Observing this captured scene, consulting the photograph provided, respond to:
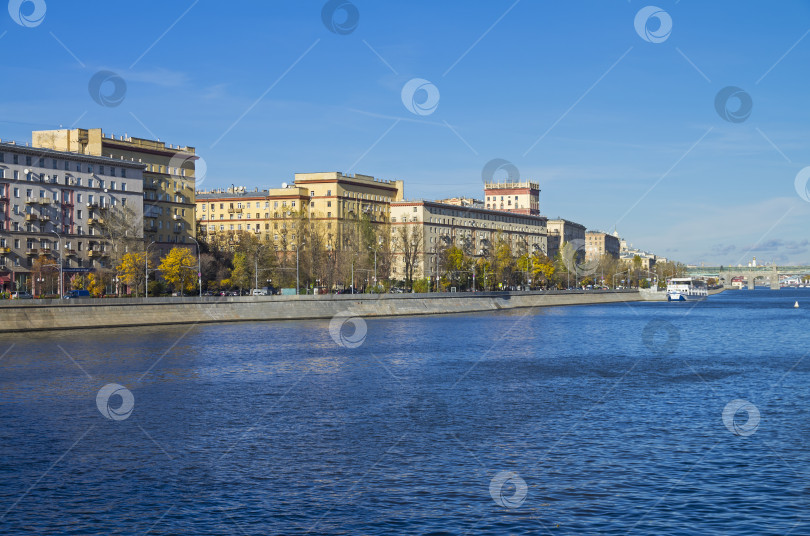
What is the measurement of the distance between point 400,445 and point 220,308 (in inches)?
2535

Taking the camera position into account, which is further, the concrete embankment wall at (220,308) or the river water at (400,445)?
the concrete embankment wall at (220,308)

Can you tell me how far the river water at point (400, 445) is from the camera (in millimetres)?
19953

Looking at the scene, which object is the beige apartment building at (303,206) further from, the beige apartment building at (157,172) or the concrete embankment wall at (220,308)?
the concrete embankment wall at (220,308)

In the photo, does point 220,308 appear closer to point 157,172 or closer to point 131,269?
point 131,269

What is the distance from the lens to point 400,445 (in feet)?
88.2

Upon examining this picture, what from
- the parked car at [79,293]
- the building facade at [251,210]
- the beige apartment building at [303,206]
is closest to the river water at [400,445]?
the parked car at [79,293]

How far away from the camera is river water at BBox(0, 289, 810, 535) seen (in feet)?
65.5

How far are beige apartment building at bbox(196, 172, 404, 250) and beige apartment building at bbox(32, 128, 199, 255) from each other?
22.9 metres

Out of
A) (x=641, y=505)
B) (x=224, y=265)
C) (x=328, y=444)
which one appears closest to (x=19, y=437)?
(x=328, y=444)

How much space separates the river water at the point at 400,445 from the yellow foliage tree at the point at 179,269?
55.3 meters

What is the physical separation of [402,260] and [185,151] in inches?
1845

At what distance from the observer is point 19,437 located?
27.8 meters

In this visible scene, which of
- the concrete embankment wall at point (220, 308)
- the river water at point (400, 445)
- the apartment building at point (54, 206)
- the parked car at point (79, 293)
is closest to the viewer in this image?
the river water at point (400, 445)

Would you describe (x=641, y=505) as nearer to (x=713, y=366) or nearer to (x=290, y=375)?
(x=290, y=375)
